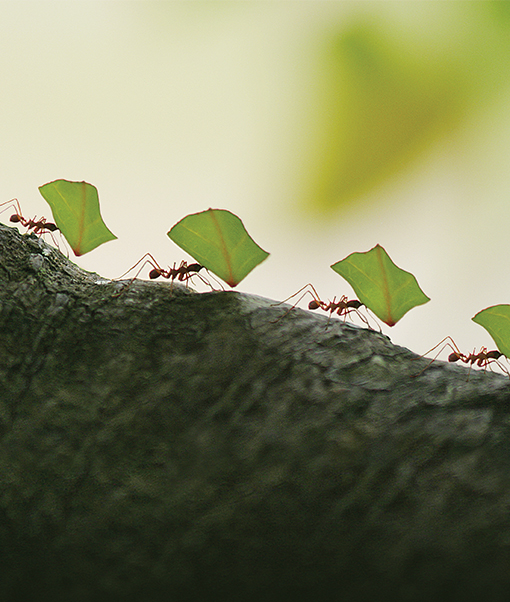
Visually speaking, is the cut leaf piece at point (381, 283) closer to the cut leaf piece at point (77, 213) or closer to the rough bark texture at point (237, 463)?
the rough bark texture at point (237, 463)

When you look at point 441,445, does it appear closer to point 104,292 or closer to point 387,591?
point 387,591

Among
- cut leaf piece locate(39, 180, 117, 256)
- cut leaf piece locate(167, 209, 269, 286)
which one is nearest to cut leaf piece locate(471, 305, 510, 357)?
cut leaf piece locate(167, 209, 269, 286)

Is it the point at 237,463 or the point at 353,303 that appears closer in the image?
the point at 237,463

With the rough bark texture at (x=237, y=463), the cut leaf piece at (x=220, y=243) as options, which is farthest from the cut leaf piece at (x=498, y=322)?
the cut leaf piece at (x=220, y=243)

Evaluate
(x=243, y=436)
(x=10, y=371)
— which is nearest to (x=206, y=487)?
(x=243, y=436)

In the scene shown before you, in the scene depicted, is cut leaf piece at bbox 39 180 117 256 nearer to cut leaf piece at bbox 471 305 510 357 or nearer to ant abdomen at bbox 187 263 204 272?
ant abdomen at bbox 187 263 204 272

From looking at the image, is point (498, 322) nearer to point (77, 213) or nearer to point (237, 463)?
point (237, 463)

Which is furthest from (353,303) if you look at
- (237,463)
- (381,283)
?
(237,463)
